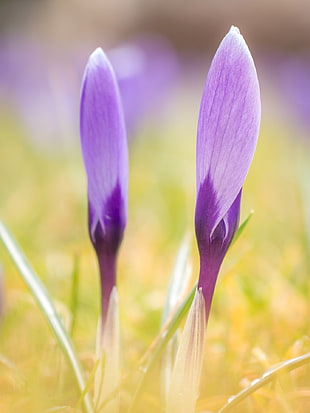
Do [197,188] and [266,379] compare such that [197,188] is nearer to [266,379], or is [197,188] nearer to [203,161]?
[203,161]

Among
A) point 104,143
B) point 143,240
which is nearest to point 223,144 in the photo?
point 104,143

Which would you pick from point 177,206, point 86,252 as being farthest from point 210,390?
point 177,206

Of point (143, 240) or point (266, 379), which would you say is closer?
point (266, 379)

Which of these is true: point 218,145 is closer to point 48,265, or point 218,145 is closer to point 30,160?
point 48,265

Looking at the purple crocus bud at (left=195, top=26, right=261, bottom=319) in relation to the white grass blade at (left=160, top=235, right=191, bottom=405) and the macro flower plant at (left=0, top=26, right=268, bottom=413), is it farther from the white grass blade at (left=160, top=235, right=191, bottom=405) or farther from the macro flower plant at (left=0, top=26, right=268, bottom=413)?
the white grass blade at (left=160, top=235, right=191, bottom=405)

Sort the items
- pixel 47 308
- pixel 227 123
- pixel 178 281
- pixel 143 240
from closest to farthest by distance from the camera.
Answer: pixel 227 123 < pixel 47 308 < pixel 178 281 < pixel 143 240

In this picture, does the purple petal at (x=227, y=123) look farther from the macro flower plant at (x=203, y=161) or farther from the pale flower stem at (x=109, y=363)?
the pale flower stem at (x=109, y=363)
